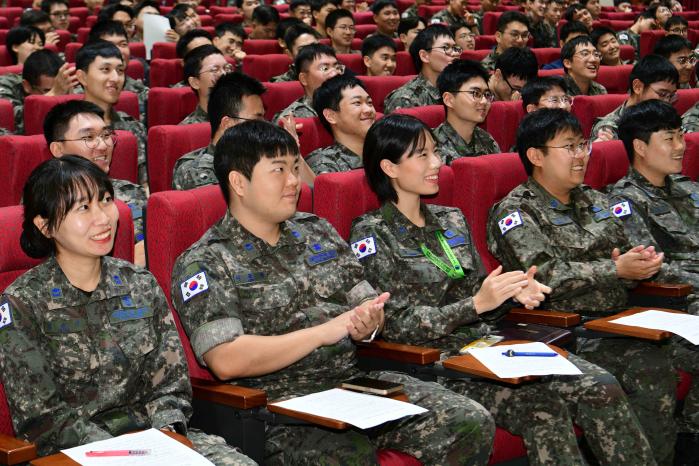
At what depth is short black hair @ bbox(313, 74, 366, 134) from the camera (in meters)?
3.77

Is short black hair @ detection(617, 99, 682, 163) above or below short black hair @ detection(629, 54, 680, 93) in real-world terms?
above

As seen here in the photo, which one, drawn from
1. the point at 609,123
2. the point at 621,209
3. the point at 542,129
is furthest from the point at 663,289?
the point at 609,123

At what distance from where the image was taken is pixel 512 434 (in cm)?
244

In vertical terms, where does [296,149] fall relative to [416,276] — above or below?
above

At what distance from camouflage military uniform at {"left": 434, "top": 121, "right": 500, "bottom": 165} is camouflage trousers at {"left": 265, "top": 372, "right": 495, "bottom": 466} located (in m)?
1.75

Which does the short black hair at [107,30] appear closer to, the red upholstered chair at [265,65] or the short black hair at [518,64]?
the red upholstered chair at [265,65]

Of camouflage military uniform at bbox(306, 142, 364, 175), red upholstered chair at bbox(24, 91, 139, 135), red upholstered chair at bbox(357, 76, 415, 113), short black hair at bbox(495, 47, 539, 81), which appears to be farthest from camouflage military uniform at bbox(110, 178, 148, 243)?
short black hair at bbox(495, 47, 539, 81)

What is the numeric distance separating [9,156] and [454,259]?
1448mm

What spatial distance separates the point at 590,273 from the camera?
9.49ft

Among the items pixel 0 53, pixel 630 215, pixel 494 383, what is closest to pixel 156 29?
pixel 0 53

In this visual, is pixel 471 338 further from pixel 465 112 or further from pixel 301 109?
pixel 301 109

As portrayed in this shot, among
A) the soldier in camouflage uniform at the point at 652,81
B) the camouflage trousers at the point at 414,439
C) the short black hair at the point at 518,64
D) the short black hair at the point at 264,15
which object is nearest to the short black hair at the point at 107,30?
the short black hair at the point at 264,15

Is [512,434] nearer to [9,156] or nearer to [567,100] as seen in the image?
[9,156]

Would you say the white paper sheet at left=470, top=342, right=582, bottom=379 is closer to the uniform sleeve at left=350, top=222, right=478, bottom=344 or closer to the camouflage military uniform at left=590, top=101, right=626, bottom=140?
the uniform sleeve at left=350, top=222, right=478, bottom=344
